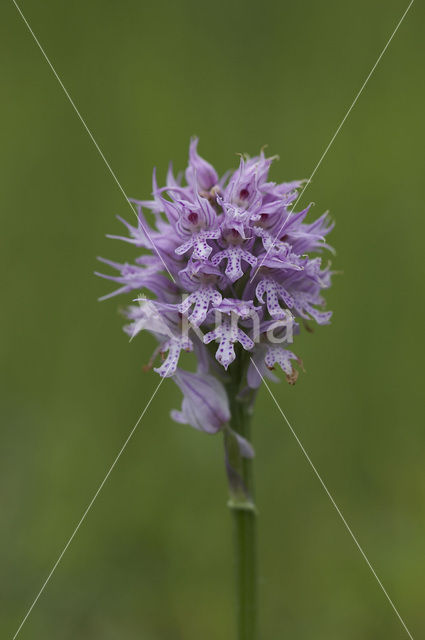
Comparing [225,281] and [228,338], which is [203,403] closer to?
[228,338]

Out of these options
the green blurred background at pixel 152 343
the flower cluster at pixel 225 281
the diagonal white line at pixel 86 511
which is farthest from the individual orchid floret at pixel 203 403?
the green blurred background at pixel 152 343

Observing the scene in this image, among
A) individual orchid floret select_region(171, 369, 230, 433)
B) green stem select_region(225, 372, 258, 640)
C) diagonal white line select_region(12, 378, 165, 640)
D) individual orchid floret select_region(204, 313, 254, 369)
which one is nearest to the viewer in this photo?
individual orchid floret select_region(204, 313, 254, 369)

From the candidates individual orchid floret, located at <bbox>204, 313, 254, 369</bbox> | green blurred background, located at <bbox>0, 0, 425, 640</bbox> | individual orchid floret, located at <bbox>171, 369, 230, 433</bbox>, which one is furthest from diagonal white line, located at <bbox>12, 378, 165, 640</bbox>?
individual orchid floret, located at <bbox>204, 313, 254, 369</bbox>

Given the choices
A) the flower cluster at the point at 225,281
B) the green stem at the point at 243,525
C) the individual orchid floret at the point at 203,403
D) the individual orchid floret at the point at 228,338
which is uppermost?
the flower cluster at the point at 225,281

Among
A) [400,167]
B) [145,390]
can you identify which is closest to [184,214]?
[145,390]

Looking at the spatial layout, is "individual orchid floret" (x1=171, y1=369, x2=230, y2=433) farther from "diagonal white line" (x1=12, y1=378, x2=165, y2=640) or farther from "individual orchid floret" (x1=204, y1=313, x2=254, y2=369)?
"diagonal white line" (x1=12, y1=378, x2=165, y2=640)

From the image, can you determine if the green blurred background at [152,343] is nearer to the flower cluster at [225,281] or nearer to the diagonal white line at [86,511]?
the diagonal white line at [86,511]

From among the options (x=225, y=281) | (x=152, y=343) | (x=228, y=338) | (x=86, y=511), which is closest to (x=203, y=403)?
(x=228, y=338)
